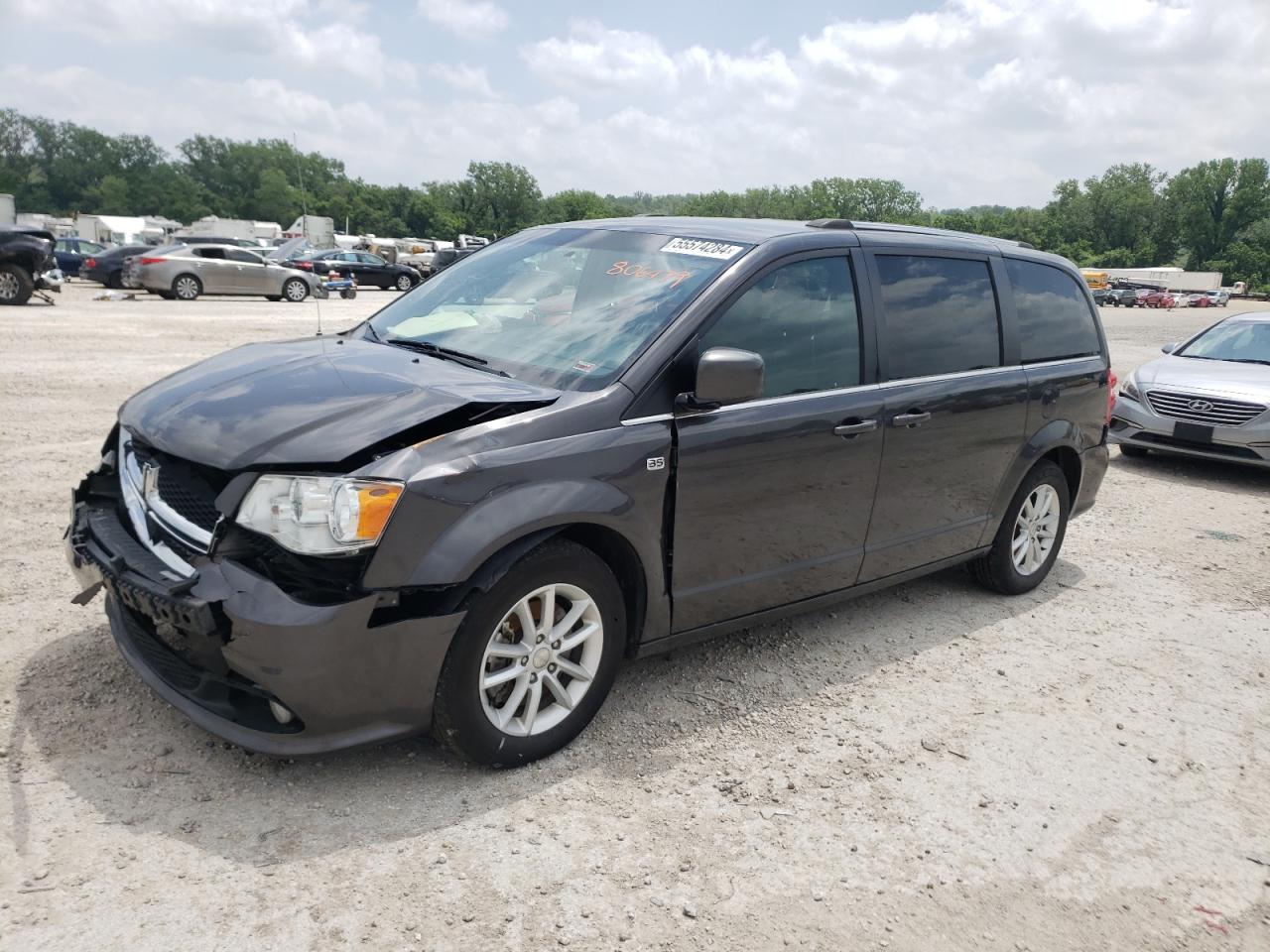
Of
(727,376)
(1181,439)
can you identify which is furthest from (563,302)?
(1181,439)

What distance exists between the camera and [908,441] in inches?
173

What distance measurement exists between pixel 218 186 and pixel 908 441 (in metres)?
157

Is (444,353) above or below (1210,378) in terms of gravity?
above

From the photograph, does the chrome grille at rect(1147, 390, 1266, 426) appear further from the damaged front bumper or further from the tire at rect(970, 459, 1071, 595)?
the damaged front bumper

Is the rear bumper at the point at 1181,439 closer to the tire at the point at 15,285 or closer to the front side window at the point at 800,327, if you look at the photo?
the front side window at the point at 800,327

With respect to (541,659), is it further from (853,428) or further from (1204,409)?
(1204,409)

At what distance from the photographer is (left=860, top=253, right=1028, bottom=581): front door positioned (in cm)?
437

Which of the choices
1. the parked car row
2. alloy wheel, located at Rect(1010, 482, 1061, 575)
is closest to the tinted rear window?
alloy wheel, located at Rect(1010, 482, 1061, 575)

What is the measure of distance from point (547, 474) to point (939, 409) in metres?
2.20

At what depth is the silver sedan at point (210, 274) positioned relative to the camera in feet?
78.1

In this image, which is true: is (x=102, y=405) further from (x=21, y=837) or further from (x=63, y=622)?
(x=21, y=837)

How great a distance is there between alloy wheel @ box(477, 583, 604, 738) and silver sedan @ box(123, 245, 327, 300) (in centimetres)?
2157

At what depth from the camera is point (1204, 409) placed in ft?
29.5

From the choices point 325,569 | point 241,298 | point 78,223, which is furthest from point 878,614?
point 78,223
